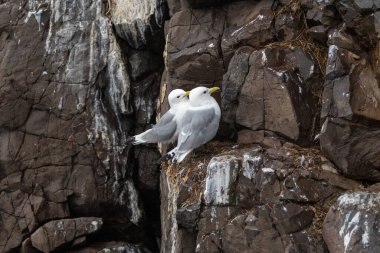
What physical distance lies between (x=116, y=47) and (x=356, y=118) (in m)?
4.79

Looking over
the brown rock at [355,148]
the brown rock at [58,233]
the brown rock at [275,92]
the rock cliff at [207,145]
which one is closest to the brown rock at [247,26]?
the rock cliff at [207,145]

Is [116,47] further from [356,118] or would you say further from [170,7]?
[356,118]

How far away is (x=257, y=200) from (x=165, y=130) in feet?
6.48

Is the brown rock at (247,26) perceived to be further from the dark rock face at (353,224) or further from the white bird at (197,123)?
the dark rock face at (353,224)

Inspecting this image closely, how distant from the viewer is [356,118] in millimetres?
6824

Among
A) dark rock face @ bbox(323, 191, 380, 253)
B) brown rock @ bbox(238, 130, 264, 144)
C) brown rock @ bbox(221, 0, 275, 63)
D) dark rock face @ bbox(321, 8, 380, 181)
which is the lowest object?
dark rock face @ bbox(323, 191, 380, 253)

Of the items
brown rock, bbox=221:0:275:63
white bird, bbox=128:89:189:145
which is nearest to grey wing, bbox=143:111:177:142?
white bird, bbox=128:89:189:145

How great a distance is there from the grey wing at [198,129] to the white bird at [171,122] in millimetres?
282

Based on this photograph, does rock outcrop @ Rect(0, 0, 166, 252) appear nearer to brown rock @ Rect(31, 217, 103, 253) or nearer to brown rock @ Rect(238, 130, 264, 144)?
brown rock @ Rect(31, 217, 103, 253)

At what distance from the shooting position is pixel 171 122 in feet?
27.8

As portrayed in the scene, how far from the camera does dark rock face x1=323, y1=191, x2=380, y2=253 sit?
6105 millimetres

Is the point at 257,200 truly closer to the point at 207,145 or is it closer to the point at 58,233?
the point at 207,145

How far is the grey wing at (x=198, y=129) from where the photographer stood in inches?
311

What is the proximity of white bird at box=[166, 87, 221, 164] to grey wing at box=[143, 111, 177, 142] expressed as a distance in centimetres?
24
